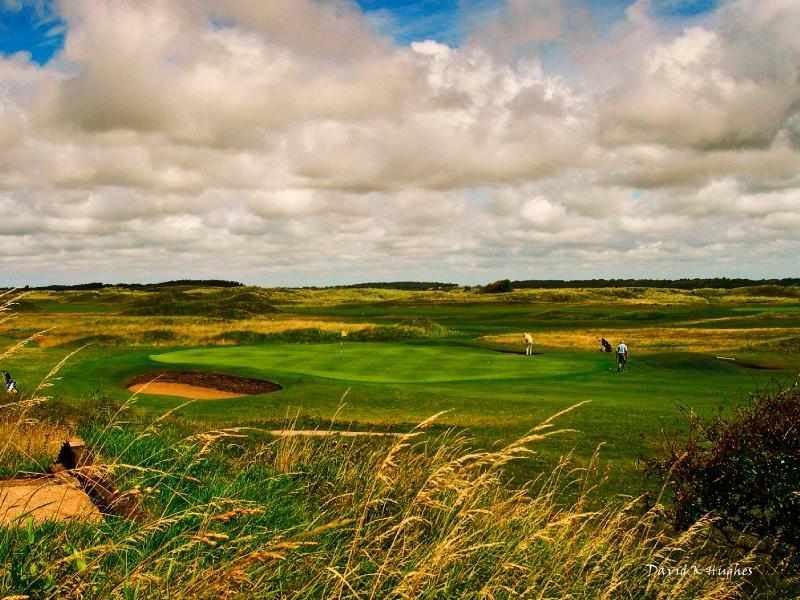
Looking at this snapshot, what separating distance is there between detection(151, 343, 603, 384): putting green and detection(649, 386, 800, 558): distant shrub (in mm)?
21533

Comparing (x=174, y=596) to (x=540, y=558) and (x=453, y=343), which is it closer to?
(x=540, y=558)

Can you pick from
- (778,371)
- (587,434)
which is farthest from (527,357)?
(587,434)

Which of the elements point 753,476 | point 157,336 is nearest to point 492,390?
point 753,476

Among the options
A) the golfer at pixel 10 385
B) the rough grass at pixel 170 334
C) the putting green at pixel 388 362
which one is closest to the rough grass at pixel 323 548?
the golfer at pixel 10 385

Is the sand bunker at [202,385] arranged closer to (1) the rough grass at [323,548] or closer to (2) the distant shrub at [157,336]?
(1) the rough grass at [323,548]

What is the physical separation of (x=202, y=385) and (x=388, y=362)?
34.7ft

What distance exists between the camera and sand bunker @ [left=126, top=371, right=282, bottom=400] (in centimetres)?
2897

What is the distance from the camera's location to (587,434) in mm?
17375

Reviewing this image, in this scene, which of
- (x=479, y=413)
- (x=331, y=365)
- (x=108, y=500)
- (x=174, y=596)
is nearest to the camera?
(x=174, y=596)

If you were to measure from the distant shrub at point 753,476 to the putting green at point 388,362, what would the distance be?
70.6 ft

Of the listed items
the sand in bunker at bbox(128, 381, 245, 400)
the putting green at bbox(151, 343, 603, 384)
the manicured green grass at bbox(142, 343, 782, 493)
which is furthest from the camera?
the putting green at bbox(151, 343, 603, 384)

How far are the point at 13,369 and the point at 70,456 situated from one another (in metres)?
28.4
